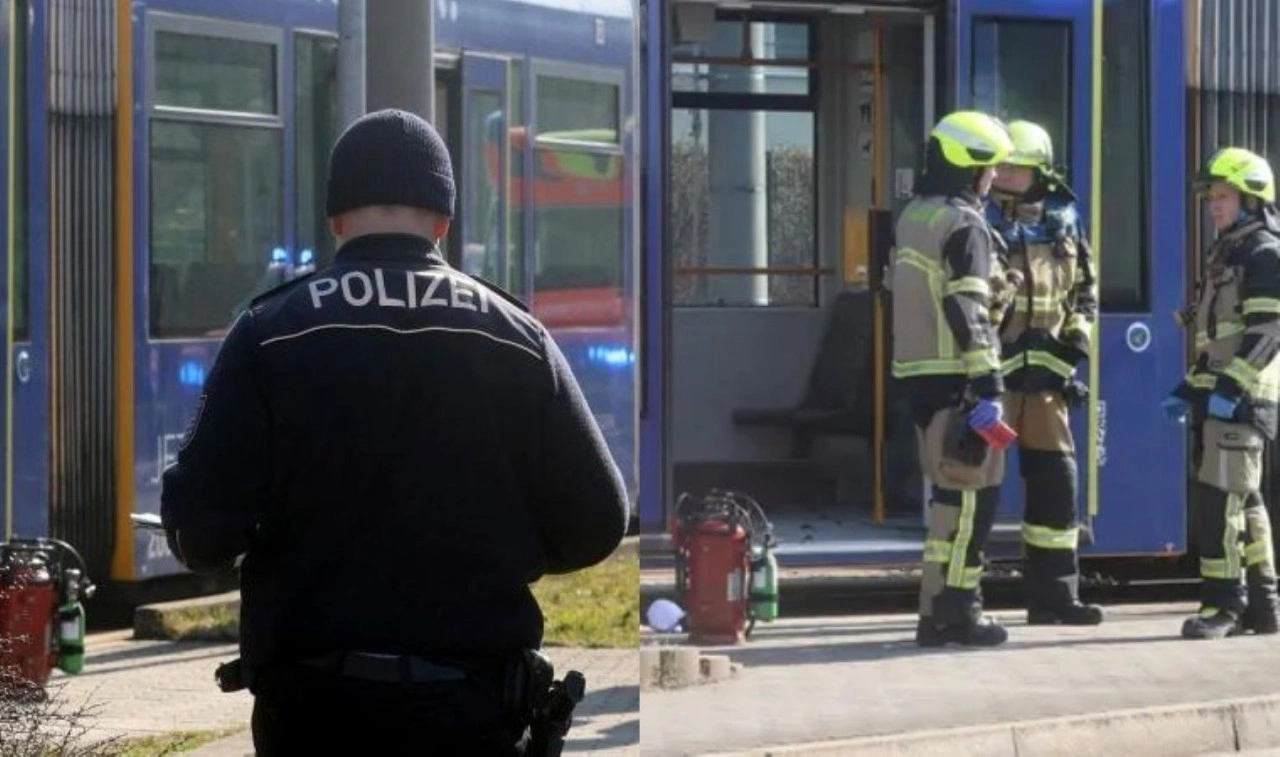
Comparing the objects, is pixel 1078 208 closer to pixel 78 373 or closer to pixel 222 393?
pixel 78 373

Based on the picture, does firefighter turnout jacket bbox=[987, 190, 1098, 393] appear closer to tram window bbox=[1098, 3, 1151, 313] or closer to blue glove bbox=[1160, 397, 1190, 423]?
tram window bbox=[1098, 3, 1151, 313]

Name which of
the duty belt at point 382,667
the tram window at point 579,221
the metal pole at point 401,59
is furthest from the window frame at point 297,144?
the duty belt at point 382,667

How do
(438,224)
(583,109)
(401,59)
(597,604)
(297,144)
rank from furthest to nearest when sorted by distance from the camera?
(297,144)
(583,109)
(597,604)
(401,59)
(438,224)

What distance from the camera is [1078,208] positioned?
11.2 m

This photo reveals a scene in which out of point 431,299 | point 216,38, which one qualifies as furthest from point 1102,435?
point 431,299

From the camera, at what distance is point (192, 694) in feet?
32.6

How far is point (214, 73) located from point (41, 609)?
3.06 meters

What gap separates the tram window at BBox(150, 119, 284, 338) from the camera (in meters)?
11.5

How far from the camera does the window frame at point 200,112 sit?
1134 cm

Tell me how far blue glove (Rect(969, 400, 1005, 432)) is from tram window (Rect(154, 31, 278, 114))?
3419mm

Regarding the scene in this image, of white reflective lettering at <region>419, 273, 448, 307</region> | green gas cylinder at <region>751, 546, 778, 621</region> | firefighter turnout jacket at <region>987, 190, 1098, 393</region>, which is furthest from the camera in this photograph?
firefighter turnout jacket at <region>987, 190, 1098, 393</region>

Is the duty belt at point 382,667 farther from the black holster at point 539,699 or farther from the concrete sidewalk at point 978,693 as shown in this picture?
the concrete sidewalk at point 978,693

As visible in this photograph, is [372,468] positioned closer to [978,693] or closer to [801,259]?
[978,693]

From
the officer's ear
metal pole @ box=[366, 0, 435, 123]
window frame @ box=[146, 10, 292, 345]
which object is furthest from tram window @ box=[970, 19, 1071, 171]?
the officer's ear
